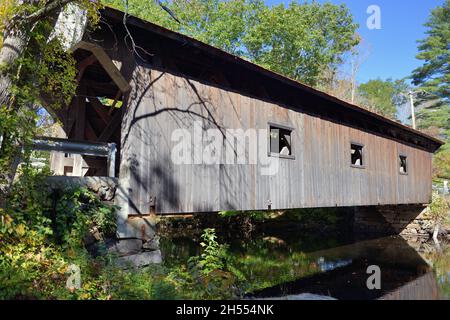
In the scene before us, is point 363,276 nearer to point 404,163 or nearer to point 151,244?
point 151,244

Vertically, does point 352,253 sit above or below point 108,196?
below

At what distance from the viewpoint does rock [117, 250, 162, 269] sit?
5332 mm

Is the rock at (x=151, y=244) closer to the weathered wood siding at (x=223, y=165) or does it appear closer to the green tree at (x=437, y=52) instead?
the weathered wood siding at (x=223, y=165)

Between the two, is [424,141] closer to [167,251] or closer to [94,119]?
[167,251]

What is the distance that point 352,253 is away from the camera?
14102 millimetres

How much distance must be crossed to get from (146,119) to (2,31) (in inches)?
99.9

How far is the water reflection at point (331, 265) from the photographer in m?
8.84

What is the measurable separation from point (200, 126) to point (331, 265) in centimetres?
747

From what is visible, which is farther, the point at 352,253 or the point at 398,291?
the point at 352,253
